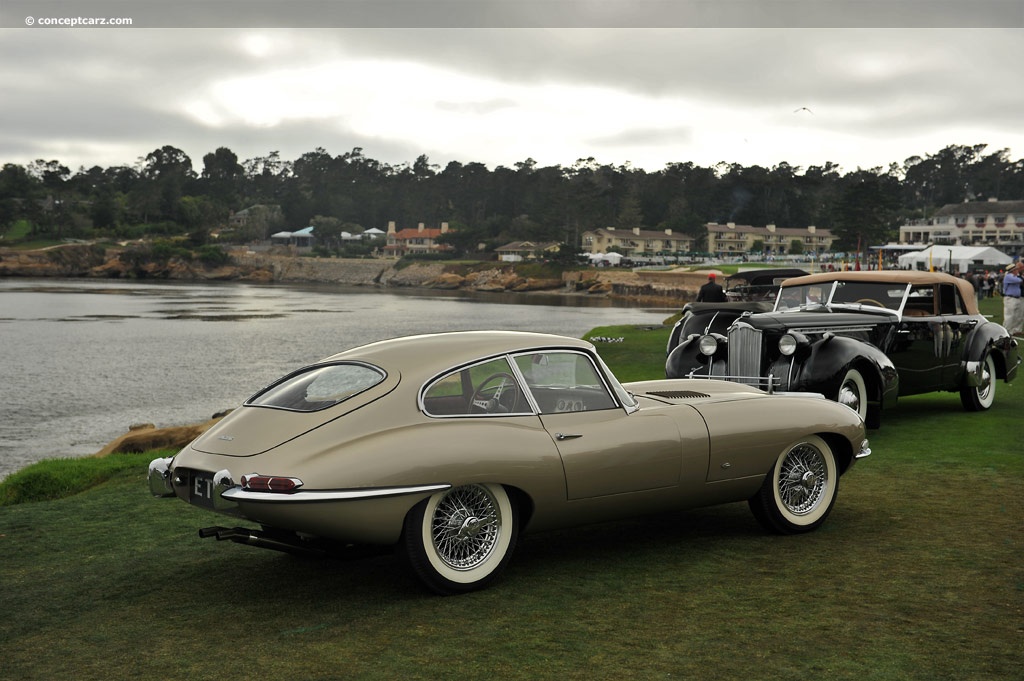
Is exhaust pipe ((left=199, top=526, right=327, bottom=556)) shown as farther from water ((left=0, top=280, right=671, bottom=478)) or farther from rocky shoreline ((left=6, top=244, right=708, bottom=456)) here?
rocky shoreline ((left=6, top=244, right=708, bottom=456))

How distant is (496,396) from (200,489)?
1.88 metres

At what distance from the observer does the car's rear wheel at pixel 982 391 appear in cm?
1394

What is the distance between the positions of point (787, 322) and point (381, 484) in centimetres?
794

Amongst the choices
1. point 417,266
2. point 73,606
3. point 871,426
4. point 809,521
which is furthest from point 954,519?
point 417,266

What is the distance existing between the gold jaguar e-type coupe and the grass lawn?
0.39m

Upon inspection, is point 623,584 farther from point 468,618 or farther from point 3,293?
point 3,293

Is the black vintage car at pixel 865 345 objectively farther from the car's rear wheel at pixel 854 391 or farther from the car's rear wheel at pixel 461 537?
the car's rear wheel at pixel 461 537

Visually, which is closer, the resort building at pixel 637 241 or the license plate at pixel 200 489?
the license plate at pixel 200 489

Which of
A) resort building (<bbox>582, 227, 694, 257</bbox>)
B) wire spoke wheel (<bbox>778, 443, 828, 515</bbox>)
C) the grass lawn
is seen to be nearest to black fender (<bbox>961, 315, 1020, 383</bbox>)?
Result: the grass lawn

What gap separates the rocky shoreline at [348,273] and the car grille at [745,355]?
8928 cm

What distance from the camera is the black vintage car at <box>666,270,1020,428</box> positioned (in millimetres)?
11648

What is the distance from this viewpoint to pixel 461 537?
18.9ft

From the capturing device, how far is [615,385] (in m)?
6.69

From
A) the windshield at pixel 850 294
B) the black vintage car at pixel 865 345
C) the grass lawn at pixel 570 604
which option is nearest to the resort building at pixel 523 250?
the windshield at pixel 850 294
